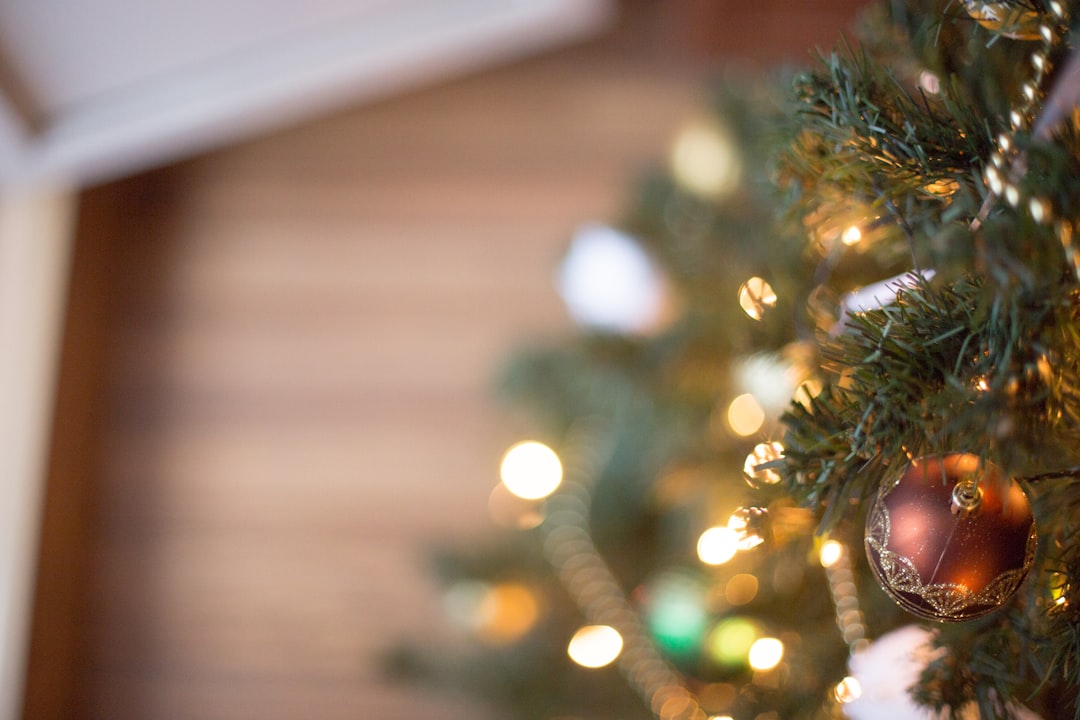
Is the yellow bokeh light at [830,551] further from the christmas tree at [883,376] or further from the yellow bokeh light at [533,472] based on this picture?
the yellow bokeh light at [533,472]

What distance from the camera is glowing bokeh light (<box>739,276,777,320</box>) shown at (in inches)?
17.8

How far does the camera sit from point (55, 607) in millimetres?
1315

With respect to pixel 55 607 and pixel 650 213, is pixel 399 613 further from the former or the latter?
pixel 650 213

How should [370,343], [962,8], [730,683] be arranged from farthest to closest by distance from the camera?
[370,343], [730,683], [962,8]

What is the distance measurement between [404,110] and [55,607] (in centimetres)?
120

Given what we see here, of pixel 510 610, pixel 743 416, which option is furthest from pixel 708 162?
pixel 510 610

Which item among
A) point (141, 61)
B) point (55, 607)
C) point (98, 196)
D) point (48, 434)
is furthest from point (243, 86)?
point (55, 607)

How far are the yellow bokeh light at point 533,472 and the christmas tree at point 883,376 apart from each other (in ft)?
0.59

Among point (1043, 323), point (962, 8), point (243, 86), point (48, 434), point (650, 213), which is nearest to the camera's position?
point (1043, 323)

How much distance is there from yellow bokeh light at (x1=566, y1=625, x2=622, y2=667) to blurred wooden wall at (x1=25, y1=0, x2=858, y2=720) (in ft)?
2.01

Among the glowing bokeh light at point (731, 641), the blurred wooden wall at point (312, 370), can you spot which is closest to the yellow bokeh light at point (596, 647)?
the glowing bokeh light at point (731, 641)

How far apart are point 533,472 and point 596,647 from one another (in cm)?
24

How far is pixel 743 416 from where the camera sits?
78cm

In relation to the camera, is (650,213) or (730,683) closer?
→ (730,683)
